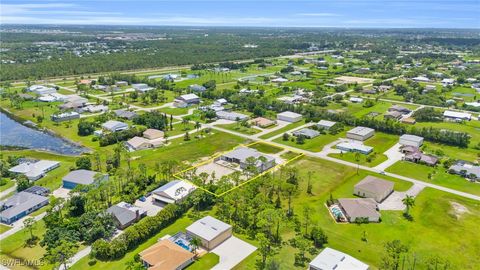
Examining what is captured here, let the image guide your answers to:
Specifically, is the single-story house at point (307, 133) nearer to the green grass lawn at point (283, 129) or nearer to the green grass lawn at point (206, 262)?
the green grass lawn at point (283, 129)

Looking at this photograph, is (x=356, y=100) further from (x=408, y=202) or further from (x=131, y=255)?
(x=131, y=255)

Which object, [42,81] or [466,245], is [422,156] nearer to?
[466,245]

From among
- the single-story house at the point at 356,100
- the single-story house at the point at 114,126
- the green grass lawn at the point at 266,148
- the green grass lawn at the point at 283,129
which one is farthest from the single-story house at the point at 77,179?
the single-story house at the point at 356,100

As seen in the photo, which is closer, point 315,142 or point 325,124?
point 315,142

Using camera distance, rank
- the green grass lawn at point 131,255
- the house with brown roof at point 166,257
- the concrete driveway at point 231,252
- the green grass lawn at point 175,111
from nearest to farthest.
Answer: the house with brown roof at point 166,257
the green grass lawn at point 131,255
the concrete driveway at point 231,252
the green grass lawn at point 175,111

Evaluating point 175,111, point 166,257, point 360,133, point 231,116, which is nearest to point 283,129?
point 231,116

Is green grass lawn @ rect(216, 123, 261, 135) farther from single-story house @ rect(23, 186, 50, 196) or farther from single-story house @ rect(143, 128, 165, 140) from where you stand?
single-story house @ rect(23, 186, 50, 196)
